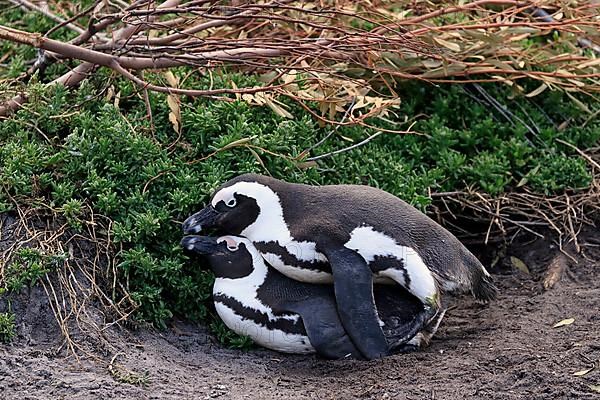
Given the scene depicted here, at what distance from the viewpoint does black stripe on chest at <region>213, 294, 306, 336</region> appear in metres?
4.55

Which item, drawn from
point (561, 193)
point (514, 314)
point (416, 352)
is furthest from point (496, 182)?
point (416, 352)

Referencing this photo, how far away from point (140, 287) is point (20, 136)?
3.47 ft

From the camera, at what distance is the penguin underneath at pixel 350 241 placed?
443cm

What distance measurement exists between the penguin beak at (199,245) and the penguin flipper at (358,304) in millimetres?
602

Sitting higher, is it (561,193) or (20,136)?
(20,136)

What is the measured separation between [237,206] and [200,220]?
19 centimetres

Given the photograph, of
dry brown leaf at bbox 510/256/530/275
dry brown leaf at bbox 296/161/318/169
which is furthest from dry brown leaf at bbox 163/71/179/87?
dry brown leaf at bbox 510/256/530/275

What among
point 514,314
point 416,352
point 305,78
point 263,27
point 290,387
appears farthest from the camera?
point 263,27

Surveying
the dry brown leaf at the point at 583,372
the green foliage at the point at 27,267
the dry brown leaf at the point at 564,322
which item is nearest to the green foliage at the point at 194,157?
the green foliage at the point at 27,267

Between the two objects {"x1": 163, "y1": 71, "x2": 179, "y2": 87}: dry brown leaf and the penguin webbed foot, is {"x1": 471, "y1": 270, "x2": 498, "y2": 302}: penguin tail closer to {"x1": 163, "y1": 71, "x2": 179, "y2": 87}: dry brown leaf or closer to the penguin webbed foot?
the penguin webbed foot

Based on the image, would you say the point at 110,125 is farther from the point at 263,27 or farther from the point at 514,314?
the point at 514,314

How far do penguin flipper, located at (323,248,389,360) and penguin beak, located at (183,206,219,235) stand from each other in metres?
0.62

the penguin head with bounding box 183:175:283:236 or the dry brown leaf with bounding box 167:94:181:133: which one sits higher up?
the dry brown leaf with bounding box 167:94:181:133

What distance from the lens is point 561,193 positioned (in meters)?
5.98
